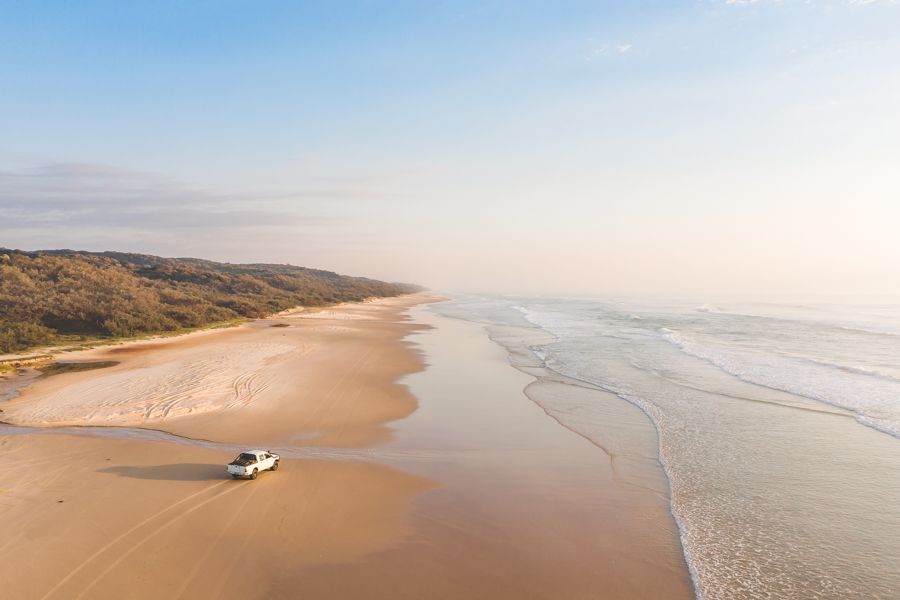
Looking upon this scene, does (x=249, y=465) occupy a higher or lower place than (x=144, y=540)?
higher

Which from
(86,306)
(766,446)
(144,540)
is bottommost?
(766,446)

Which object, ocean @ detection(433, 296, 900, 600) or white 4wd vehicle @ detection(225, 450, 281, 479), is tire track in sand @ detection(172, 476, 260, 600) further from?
ocean @ detection(433, 296, 900, 600)

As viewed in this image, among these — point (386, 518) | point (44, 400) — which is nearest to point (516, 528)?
point (386, 518)

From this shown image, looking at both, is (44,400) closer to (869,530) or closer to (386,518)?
(386,518)

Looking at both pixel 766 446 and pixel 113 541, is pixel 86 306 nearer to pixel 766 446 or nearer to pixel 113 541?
pixel 113 541

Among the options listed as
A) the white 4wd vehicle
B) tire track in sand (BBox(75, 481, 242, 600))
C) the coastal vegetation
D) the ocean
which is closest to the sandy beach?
tire track in sand (BBox(75, 481, 242, 600))

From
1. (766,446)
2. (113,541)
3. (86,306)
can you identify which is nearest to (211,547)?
(113,541)
